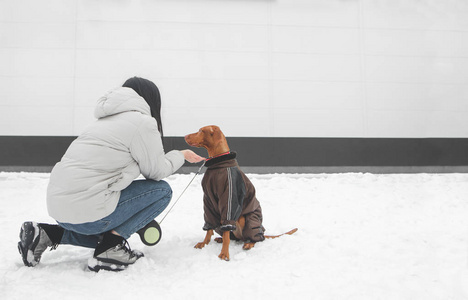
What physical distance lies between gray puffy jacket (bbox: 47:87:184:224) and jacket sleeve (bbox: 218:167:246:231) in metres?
0.41

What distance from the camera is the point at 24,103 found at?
4.27 m

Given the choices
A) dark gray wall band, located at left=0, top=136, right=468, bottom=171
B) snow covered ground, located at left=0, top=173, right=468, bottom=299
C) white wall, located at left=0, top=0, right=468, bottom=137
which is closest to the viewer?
snow covered ground, located at left=0, top=173, right=468, bottom=299

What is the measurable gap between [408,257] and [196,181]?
2.56m

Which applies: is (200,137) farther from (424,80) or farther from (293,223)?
(424,80)

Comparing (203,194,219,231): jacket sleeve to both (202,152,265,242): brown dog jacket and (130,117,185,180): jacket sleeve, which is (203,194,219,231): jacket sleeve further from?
(130,117,185,180): jacket sleeve

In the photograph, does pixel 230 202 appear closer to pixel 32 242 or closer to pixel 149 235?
pixel 149 235

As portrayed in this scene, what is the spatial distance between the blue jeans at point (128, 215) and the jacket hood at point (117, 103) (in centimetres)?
36

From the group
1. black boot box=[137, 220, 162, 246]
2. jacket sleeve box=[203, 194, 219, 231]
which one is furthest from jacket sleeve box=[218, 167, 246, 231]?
black boot box=[137, 220, 162, 246]

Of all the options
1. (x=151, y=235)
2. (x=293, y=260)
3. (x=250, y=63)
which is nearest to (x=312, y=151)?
(x=250, y=63)

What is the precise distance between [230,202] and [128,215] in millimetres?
514

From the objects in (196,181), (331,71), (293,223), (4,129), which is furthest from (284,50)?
(4,129)

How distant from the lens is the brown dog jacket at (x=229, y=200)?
1651 millimetres

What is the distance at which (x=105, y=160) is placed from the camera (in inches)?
51.8

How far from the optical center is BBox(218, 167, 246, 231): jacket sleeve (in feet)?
5.38
